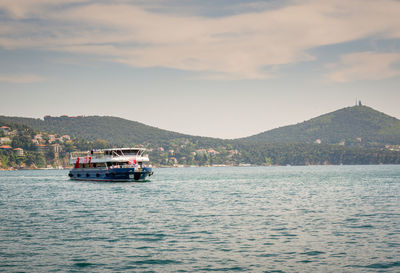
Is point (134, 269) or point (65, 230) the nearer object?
point (134, 269)

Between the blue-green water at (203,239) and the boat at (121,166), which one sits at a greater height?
the boat at (121,166)

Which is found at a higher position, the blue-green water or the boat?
the boat

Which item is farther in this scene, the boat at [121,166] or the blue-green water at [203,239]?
the boat at [121,166]

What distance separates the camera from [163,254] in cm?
2727

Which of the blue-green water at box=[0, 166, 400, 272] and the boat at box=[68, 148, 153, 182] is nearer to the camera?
the blue-green water at box=[0, 166, 400, 272]

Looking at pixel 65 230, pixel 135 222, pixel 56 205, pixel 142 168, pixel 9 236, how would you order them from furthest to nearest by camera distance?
pixel 142 168 → pixel 56 205 → pixel 135 222 → pixel 65 230 → pixel 9 236

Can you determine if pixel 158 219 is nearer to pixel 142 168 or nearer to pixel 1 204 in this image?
pixel 1 204

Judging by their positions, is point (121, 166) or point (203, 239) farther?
point (121, 166)

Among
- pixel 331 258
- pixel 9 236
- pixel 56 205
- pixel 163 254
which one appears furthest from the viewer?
pixel 56 205

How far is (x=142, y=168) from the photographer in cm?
10762

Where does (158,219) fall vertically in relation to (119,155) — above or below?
below

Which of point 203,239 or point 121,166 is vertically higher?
point 121,166

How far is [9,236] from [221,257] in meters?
16.5

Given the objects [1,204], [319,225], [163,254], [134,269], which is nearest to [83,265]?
[134,269]
